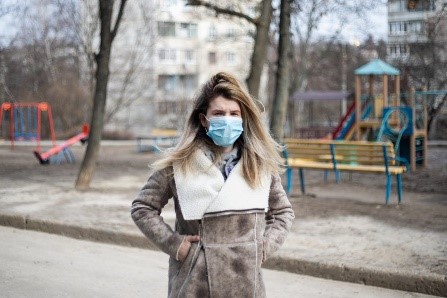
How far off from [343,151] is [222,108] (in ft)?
32.0

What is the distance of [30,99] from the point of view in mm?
39094

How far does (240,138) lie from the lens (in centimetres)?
339

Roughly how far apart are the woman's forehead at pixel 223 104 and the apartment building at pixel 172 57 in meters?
10.3

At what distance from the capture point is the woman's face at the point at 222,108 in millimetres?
3309

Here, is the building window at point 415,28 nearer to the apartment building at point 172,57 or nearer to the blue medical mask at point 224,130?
the apartment building at point 172,57

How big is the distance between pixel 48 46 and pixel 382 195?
3177cm

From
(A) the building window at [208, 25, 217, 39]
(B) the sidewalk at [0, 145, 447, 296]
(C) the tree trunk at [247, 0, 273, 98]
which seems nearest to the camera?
(B) the sidewalk at [0, 145, 447, 296]

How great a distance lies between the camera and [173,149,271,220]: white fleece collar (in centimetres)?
315

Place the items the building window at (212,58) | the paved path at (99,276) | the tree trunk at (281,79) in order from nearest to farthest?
the paved path at (99,276) < the tree trunk at (281,79) < the building window at (212,58)

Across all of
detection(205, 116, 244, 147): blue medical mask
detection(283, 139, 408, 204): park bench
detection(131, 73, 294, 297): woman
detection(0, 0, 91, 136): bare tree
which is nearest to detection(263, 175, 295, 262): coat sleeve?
detection(131, 73, 294, 297): woman

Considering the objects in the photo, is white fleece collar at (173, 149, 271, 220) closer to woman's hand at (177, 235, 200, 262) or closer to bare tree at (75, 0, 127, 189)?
woman's hand at (177, 235, 200, 262)

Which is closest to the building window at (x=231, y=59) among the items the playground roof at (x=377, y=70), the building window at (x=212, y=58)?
the building window at (x=212, y=58)

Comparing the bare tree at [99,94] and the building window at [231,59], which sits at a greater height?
the building window at [231,59]

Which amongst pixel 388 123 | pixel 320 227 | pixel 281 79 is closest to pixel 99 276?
pixel 320 227
